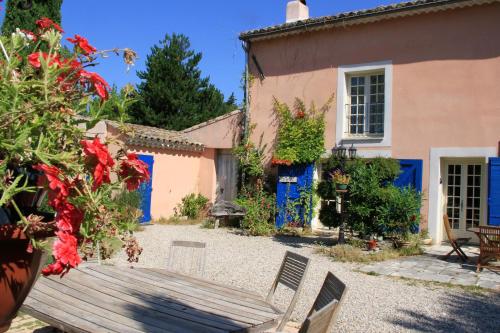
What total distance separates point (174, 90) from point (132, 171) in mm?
22680

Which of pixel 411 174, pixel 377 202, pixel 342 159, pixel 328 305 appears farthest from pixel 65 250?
pixel 411 174

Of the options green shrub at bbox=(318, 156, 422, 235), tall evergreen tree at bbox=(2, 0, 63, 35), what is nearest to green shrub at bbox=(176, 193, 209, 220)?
green shrub at bbox=(318, 156, 422, 235)

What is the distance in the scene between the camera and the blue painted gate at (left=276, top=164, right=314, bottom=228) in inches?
466

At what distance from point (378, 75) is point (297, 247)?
479 cm

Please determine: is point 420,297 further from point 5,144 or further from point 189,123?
point 189,123

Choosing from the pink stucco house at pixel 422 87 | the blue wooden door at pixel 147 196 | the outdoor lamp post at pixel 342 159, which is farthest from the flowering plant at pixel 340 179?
the blue wooden door at pixel 147 196

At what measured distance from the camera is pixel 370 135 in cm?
1135

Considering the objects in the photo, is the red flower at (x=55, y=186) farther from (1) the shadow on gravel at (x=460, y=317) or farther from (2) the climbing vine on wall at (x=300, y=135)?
(2) the climbing vine on wall at (x=300, y=135)

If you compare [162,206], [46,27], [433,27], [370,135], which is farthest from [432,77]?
[46,27]

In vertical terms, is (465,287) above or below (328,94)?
below

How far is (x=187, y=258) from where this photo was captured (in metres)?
4.35

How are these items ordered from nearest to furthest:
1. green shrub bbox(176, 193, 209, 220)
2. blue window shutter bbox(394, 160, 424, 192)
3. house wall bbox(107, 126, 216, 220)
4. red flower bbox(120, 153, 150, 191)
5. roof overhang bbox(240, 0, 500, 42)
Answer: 1. red flower bbox(120, 153, 150, 191)
2. roof overhang bbox(240, 0, 500, 42)
3. blue window shutter bbox(394, 160, 424, 192)
4. house wall bbox(107, 126, 216, 220)
5. green shrub bbox(176, 193, 209, 220)

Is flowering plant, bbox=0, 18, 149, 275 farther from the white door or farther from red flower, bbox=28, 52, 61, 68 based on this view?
the white door

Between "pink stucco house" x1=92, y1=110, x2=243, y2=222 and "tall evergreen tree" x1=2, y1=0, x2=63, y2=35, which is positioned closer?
"tall evergreen tree" x1=2, y1=0, x2=63, y2=35
